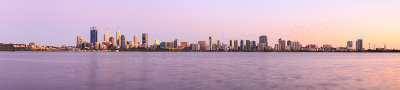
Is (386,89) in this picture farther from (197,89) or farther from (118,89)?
(118,89)

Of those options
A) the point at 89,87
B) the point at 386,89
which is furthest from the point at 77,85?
the point at 386,89

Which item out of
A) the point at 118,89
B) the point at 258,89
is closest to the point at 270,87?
the point at 258,89

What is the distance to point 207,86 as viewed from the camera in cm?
2600

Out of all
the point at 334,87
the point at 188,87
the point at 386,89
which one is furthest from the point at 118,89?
the point at 386,89

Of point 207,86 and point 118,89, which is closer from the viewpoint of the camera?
point 118,89

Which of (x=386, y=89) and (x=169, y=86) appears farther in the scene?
(x=169, y=86)

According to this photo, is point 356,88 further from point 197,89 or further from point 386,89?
point 197,89

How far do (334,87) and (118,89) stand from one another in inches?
553

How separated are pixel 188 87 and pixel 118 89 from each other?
4572 mm

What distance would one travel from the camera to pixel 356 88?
1001 inches

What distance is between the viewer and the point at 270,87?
26047 millimetres

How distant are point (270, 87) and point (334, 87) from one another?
4.18m

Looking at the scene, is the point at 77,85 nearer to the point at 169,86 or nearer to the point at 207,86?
the point at 169,86

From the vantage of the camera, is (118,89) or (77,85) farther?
(77,85)
